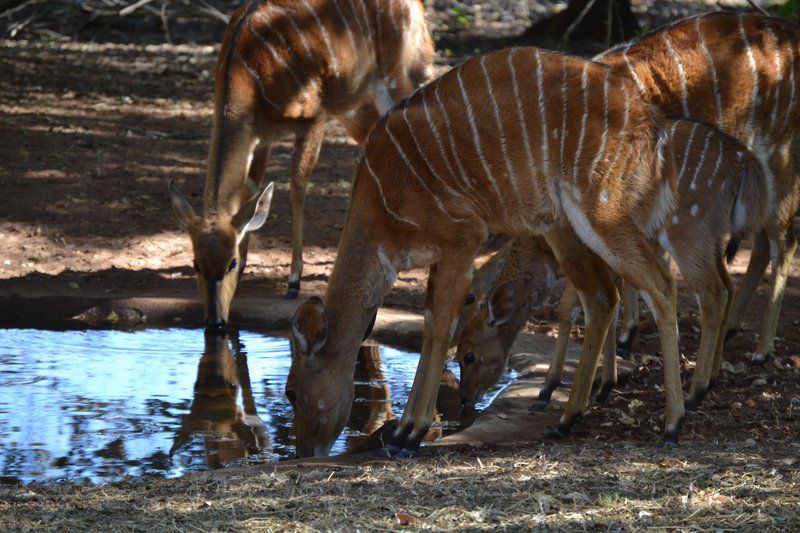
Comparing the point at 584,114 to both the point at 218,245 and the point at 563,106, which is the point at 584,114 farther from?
the point at 218,245

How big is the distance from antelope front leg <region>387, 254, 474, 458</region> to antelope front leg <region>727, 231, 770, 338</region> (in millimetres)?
2239

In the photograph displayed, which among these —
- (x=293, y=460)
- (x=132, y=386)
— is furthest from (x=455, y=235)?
(x=132, y=386)

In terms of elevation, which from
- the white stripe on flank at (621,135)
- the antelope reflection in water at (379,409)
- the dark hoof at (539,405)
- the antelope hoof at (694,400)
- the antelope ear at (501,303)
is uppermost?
the white stripe on flank at (621,135)

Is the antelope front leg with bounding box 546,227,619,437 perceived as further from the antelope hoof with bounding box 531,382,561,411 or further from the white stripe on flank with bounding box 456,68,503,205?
the white stripe on flank with bounding box 456,68,503,205

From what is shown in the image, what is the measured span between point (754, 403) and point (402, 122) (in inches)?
83.5

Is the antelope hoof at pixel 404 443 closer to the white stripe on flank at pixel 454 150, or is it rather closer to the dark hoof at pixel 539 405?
the dark hoof at pixel 539 405

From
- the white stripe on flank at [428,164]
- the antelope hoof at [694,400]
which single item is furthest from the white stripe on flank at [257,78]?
the antelope hoof at [694,400]

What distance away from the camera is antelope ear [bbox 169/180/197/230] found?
22.6ft

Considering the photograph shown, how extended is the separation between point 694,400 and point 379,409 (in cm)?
152

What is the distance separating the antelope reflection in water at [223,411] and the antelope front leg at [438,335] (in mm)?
689

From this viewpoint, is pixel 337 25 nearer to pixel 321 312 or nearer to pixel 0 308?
pixel 0 308

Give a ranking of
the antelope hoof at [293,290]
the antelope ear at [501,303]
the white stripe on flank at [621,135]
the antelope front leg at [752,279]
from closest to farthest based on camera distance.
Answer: the white stripe on flank at [621,135]
the antelope ear at [501,303]
the antelope front leg at [752,279]
the antelope hoof at [293,290]

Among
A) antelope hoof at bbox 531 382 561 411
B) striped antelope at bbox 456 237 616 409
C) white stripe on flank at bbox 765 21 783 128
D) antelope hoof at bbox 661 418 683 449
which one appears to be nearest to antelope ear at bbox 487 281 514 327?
striped antelope at bbox 456 237 616 409

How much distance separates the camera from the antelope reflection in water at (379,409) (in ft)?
17.2
